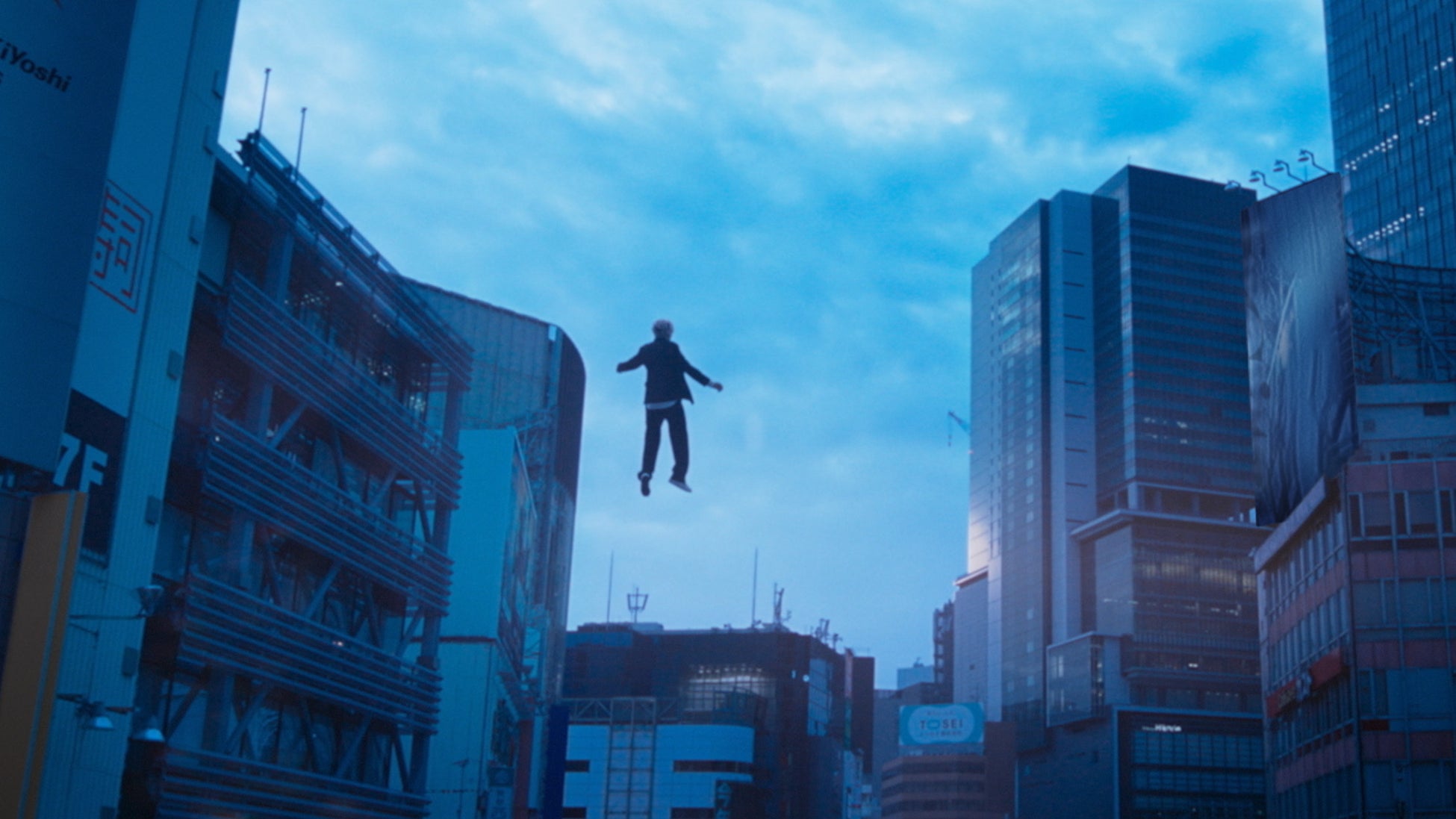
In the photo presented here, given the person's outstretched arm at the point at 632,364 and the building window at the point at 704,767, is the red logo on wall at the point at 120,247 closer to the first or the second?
the person's outstretched arm at the point at 632,364

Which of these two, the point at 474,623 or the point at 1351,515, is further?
the point at 474,623

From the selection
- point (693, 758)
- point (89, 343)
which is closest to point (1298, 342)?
point (89, 343)

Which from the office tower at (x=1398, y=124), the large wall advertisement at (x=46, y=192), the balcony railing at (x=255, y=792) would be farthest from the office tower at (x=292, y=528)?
the office tower at (x=1398, y=124)

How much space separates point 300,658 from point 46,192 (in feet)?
65.0

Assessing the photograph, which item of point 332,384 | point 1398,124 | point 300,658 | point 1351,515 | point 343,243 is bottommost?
point 300,658

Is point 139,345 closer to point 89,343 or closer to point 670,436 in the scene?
point 89,343

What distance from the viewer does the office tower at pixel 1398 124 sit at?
6570 inches

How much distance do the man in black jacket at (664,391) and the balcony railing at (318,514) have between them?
80.9ft

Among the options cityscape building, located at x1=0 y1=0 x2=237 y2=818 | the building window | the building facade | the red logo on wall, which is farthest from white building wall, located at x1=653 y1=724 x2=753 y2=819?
the red logo on wall

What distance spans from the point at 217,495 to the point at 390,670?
1419 cm

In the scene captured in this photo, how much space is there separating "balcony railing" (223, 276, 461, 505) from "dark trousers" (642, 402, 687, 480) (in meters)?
25.5

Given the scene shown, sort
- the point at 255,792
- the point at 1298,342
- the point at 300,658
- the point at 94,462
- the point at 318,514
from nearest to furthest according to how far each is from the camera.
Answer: the point at 94,462
the point at 255,792
the point at 300,658
the point at 318,514
the point at 1298,342

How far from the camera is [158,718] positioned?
39.6 meters

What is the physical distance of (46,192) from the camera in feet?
95.9
